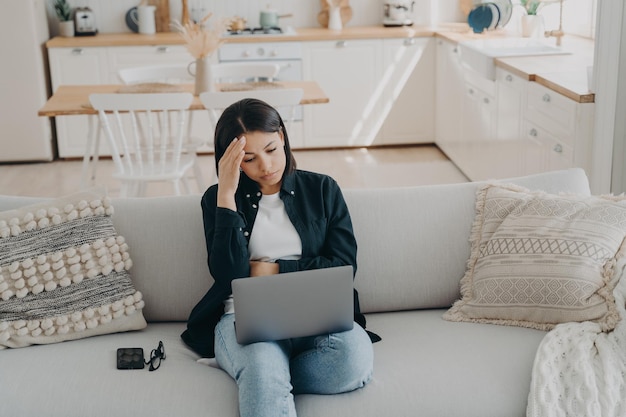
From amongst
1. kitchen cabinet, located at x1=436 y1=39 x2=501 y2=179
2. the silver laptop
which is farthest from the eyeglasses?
kitchen cabinet, located at x1=436 y1=39 x2=501 y2=179

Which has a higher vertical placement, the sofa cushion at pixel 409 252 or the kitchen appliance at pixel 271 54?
the kitchen appliance at pixel 271 54

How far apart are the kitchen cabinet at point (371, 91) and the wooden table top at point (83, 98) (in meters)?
1.72

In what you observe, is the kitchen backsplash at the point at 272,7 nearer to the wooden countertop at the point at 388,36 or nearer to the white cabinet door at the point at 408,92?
the wooden countertop at the point at 388,36

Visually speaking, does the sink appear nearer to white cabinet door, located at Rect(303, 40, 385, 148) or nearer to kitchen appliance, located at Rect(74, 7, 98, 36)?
white cabinet door, located at Rect(303, 40, 385, 148)

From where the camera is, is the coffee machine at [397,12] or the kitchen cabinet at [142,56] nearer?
the kitchen cabinet at [142,56]

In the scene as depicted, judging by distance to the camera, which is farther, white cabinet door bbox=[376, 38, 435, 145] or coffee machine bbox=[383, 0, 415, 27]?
coffee machine bbox=[383, 0, 415, 27]

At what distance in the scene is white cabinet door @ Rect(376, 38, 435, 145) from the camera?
6.30 metres

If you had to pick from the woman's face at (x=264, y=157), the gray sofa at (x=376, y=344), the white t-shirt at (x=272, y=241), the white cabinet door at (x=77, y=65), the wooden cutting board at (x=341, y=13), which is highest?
the wooden cutting board at (x=341, y=13)

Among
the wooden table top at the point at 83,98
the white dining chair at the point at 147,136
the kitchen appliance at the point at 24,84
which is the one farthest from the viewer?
the kitchen appliance at the point at 24,84

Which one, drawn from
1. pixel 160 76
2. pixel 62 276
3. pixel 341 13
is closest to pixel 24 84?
pixel 160 76

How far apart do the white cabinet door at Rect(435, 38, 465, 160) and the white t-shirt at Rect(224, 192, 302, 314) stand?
347cm

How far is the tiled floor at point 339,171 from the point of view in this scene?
5562mm

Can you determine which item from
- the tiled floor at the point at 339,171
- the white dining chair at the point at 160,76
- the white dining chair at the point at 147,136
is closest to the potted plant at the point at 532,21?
the tiled floor at the point at 339,171

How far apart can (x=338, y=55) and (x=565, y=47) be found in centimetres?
173
